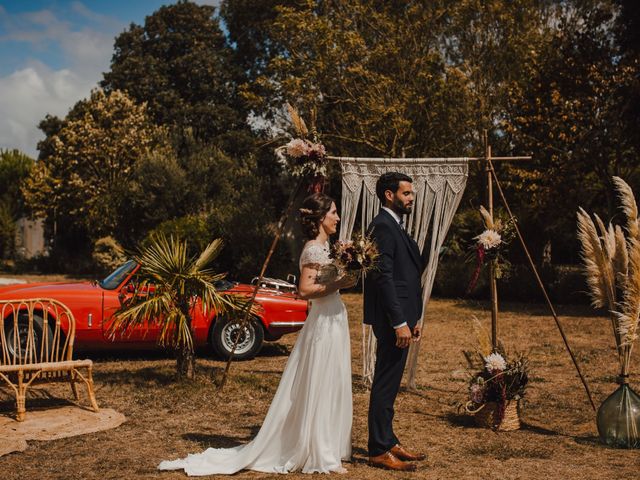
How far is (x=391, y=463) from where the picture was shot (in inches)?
227

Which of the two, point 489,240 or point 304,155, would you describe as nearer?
point 489,240

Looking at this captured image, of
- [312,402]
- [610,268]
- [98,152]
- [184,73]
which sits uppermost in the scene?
[184,73]

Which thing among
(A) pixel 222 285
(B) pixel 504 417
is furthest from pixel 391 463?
(A) pixel 222 285

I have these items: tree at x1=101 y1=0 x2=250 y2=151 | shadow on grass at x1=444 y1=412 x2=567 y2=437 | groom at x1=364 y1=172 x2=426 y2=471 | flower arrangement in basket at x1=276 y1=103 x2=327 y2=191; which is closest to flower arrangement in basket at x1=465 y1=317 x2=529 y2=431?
shadow on grass at x1=444 y1=412 x2=567 y2=437

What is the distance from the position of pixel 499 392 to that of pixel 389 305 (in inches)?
92.6

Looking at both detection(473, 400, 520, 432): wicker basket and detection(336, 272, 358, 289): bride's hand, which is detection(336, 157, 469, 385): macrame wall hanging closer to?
detection(473, 400, 520, 432): wicker basket

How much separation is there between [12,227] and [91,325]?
3855 centimetres

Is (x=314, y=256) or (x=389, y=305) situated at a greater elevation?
(x=314, y=256)

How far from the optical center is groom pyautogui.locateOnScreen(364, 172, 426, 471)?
5699mm

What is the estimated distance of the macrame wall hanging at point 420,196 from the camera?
8844 millimetres

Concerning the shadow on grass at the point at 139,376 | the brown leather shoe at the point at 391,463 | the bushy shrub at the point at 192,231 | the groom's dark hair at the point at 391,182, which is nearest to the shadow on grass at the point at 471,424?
the brown leather shoe at the point at 391,463

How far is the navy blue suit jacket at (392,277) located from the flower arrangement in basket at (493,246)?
1750 mm

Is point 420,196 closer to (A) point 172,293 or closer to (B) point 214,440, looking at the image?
(A) point 172,293

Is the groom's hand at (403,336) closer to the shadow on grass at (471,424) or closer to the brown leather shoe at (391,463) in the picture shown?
the brown leather shoe at (391,463)
